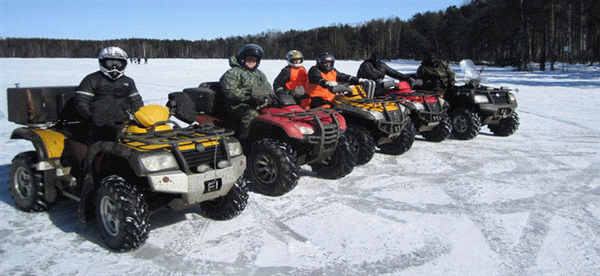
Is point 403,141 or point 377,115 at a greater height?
point 377,115

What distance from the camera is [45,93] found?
4.94 meters


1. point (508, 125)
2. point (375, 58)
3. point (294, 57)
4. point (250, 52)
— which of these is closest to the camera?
point (250, 52)

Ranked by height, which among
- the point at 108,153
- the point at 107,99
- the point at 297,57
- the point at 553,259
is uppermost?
the point at 297,57

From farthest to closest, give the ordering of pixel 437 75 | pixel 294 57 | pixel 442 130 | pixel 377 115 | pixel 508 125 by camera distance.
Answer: pixel 508 125
pixel 437 75
pixel 442 130
pixel 294 57
pixel 377 115

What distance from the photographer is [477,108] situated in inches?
365

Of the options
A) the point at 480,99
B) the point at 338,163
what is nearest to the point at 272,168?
the point at 338,163

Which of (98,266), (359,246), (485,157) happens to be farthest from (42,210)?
(485,157)

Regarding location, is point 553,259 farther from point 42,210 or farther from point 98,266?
point 42,210

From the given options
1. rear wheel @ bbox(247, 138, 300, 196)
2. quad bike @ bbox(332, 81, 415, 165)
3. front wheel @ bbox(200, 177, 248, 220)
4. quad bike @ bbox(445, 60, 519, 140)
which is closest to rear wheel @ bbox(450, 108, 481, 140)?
quad bike @ bbox(445, 60, 519, 140)

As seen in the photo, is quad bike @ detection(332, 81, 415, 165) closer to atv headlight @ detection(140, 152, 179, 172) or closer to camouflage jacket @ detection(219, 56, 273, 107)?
camouflage jacket @ detection(219, 56, 273, 107)

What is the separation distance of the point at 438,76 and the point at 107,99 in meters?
6.70

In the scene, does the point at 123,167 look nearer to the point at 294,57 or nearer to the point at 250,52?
the point at 250,52

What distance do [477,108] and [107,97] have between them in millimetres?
6997

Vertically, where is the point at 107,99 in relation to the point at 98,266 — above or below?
above
